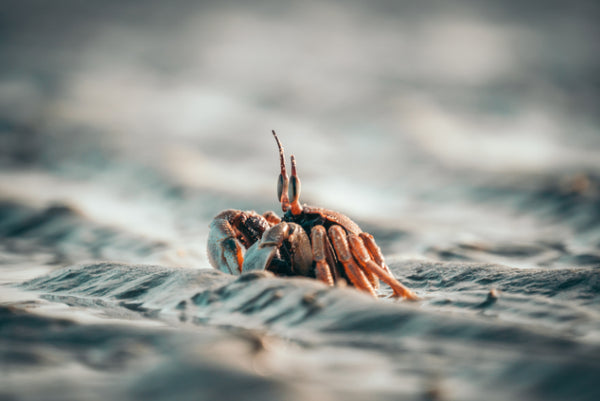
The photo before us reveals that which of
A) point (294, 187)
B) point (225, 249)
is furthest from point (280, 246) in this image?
point (225, 249)

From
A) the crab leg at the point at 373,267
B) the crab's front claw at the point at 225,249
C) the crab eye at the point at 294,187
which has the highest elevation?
the crab eye at the point at 294,187

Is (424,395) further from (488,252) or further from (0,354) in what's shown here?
(488,252)

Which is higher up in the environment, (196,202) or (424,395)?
(196,202)

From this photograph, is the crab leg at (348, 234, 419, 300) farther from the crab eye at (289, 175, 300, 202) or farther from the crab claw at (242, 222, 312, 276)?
the crab eye at (289, 175, 300, 202)

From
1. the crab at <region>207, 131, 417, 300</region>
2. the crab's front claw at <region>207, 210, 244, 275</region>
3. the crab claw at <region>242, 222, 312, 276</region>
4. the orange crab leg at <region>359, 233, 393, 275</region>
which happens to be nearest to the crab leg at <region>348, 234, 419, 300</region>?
the crab at <region>207, 131, 417, 300</region>

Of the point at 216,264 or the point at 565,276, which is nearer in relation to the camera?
the point at 565,276

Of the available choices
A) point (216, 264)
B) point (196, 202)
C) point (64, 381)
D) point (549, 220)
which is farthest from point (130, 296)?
point (549, 220)

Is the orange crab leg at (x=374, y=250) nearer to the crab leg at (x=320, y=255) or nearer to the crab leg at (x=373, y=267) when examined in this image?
the crab leg at (x=373, y=267)

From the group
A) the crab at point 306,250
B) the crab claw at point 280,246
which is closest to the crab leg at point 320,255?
the crab at point 306,250

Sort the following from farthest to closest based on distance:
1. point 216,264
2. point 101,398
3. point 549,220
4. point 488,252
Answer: point 549,220
point 488,252
point 216,264
point 101,398
